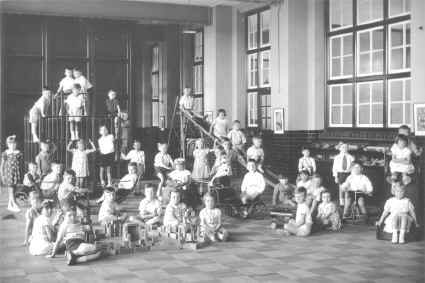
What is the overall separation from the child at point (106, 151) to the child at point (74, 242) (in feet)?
18.5

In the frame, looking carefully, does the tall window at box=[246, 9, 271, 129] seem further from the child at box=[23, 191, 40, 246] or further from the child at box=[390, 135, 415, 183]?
the child at box=[23, 191, 40, 246]

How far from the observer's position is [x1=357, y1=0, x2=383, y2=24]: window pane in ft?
43.8

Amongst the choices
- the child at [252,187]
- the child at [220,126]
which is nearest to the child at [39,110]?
the child at [220,126]

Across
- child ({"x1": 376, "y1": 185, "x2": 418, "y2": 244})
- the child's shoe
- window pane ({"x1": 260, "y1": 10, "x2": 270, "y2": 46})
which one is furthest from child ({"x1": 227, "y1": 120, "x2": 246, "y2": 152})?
the child's shoe

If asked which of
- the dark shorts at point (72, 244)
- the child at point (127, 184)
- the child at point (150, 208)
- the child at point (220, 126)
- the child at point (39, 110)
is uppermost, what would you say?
the child at point (39, 110)

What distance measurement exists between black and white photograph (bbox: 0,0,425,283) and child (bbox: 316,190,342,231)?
0.03 metres

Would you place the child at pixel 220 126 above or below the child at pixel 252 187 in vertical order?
above

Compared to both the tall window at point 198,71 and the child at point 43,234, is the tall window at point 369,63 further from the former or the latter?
the child at point 43,234

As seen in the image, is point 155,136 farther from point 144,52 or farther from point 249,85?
point 144,52

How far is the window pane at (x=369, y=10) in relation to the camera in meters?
13.3

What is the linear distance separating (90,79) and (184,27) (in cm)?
479

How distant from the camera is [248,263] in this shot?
7133mm

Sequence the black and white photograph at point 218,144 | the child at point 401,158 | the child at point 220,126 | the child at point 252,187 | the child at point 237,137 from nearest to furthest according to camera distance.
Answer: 1. the black and white photograph at point 218,144
2. the child at point 401,158
3. the child at point 252,187
4. the child at point 237,137
5. the child at point 220,126

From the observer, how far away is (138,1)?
1803 centimetres
